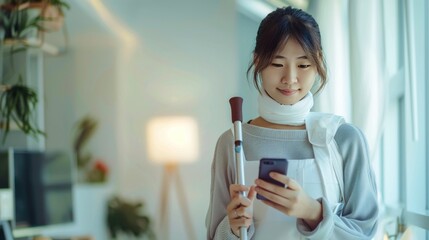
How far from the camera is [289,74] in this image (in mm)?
812

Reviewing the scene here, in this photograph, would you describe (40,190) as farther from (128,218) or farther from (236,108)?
(236,108)

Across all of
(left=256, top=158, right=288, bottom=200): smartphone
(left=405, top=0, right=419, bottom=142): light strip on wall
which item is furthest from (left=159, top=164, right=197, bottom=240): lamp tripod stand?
(left=256, top=158, right=288, bottom=200): smartphone

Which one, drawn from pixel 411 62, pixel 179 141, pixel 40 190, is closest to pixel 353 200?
pixel 411 62

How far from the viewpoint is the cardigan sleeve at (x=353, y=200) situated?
2.53ft

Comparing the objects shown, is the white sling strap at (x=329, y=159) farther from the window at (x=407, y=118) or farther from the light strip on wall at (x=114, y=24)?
the light strip on wall at (x=114, y=24)

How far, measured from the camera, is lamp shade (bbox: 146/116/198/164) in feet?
9.79

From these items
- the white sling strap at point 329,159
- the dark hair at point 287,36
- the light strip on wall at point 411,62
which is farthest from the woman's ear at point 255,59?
the light strip on wall at point 411,62

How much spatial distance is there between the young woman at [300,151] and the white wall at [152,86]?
6.90ft

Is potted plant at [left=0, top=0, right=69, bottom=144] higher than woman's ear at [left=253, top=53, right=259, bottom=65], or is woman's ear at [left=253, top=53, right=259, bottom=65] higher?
potted plant at [left=0, top=0, right=69, bottom=144]

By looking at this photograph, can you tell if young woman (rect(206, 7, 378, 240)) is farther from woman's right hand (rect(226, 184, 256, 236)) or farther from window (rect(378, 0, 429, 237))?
window (rect(378, 0, 429, 237))

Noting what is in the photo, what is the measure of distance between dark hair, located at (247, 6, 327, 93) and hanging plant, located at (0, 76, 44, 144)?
5.93 ft

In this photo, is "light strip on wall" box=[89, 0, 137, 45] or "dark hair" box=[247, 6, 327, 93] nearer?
"dark hair" box=[247, 6, 327, 93]

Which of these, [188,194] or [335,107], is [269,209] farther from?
[188,194]

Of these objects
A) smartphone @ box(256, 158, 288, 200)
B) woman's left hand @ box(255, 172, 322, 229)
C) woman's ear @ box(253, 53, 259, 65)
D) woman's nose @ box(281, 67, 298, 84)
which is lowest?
woman's left hand @ box(255, 172, 322, 229)
